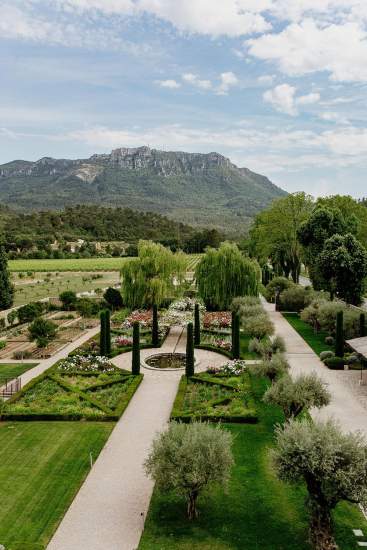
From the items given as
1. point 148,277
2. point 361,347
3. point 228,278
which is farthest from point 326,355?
point 148,277

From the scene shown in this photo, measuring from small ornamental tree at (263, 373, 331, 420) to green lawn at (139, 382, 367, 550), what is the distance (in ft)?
7.80

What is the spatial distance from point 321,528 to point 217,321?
23.9m

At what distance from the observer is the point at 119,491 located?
485 inches

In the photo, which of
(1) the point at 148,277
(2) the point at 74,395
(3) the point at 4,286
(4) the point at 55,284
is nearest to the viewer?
(2) the point at 74,395

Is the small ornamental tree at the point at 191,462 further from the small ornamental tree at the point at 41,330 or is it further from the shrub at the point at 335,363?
the small ornamental tree at the point at 41,330

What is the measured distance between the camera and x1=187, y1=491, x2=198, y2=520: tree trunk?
10836 mm

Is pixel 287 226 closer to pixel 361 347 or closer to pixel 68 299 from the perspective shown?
pixel 68 299

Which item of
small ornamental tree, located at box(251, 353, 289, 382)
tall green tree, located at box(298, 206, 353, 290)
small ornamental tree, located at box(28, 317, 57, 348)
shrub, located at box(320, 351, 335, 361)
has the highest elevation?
tall green tree, located at box(298, 206, 353, 290)

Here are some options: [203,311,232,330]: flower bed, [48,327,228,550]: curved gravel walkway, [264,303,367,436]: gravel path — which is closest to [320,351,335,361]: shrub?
[264,303,367,436]: gravel path

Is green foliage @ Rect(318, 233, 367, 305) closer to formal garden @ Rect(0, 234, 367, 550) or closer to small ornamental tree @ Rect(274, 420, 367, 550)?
formal garden @ Rect(0, 234, 367, 550)

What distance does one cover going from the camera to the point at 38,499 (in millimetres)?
11914

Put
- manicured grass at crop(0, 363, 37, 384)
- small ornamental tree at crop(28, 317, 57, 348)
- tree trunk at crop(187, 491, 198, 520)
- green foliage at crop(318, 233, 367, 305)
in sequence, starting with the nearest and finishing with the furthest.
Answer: tree trunk at crop(187, 491, 198, 520)
manicured grass at crop(0, 363, 37, 384)
small ornamental tree at crop(28, 317, 57, 348)
green foliage at crop(318, 233, 367, 305)

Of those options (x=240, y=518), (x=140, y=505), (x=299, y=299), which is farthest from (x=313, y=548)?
(x=299, y=299)

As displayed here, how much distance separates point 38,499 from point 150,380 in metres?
10.5
